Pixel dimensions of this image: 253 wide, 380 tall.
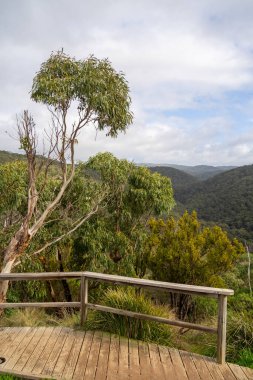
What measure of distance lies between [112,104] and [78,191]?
3346mm

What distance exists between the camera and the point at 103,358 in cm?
440

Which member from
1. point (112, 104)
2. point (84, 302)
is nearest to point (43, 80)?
point (112, 104)

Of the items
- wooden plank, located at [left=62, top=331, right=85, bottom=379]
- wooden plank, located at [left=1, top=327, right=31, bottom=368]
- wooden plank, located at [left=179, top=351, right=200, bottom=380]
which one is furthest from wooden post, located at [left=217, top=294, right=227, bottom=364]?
wooden plank, located at [left=1, top=327, right=31, bottom=368]

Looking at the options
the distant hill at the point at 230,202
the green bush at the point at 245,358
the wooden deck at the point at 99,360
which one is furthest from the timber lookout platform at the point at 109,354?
the distant hill at the point at 230,202

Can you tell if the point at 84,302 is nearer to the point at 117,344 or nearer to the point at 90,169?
the point at 117,344

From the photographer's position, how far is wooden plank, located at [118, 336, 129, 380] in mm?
4047

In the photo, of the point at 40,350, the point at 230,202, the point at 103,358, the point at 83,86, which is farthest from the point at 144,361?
the point at 230,202

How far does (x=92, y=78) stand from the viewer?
326 inches

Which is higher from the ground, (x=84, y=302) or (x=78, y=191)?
(x=78, y=191)

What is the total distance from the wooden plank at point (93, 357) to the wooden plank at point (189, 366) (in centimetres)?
114

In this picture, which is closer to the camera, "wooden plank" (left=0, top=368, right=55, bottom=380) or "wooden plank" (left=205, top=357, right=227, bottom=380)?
"wooden plank" (left=0, top=368, right=55, bottom=380)

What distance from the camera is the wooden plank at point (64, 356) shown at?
13.4 feet

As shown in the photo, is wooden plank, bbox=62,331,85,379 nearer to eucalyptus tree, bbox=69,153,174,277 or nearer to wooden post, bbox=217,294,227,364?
wooden post, bbox=217,294,227,364

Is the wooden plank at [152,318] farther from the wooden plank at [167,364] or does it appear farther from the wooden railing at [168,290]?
the wooden plank at [167,364]
